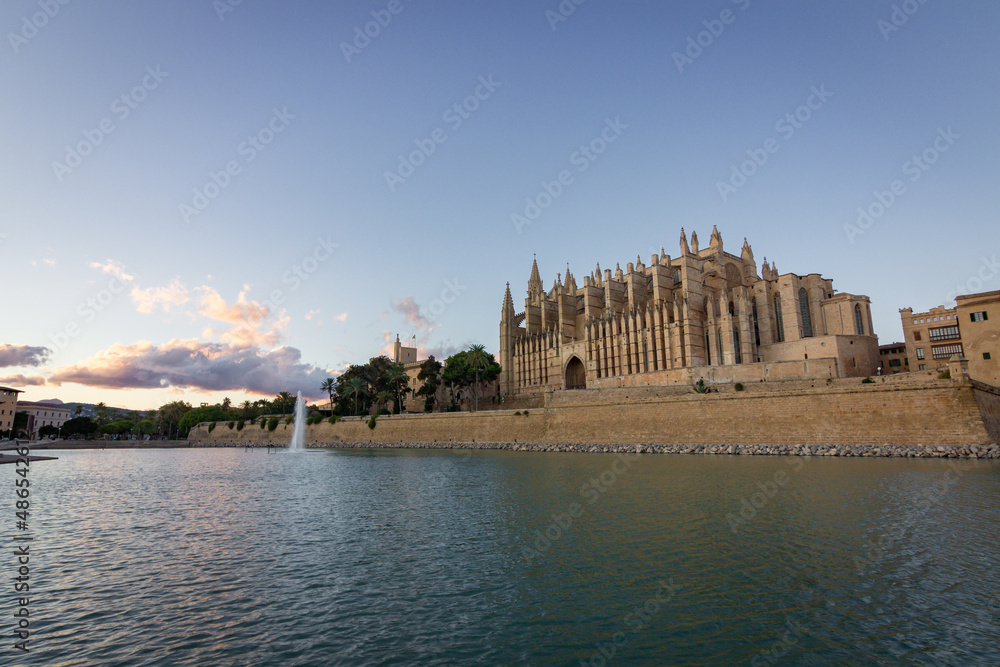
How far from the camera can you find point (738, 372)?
4538cm

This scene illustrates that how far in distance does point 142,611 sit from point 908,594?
35.6ft

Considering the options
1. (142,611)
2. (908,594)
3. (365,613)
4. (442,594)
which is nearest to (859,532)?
(908,594)

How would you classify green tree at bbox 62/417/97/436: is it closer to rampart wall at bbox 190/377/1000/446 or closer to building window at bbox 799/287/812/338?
rampart wall at bbox 190/377/1000/446

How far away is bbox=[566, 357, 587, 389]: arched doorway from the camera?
64.3 metres

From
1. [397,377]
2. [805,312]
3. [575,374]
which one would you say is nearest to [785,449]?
[805,312]

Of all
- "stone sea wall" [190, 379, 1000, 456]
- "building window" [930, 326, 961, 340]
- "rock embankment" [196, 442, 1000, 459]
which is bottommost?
"rock embankment" [196, 442, 1000, 459]

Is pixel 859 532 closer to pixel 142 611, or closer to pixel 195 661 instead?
pixel 195 661

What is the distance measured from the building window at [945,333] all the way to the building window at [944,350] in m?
0.69

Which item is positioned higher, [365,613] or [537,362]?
[537,362]

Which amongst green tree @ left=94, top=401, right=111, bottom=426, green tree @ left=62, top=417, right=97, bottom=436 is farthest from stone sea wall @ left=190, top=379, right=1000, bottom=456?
green tree @ left=94, top=401, right=111, bottom=426

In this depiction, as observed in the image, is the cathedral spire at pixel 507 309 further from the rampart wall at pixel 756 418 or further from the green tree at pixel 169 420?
the green tree at pixel 169 420

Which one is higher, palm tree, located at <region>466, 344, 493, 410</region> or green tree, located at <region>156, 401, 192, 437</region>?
palm tree, located at <region>466, 344, 493, 410</region>

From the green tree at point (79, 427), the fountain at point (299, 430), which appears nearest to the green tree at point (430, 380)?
→ the fountain at point (299, 430)

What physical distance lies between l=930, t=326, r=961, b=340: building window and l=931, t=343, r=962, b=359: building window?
0.69 m
